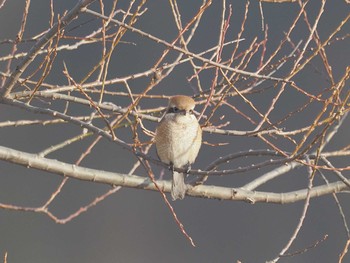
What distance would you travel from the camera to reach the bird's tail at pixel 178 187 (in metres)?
4.21

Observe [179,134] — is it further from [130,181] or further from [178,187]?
[130,181]

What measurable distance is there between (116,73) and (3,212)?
2541 mm

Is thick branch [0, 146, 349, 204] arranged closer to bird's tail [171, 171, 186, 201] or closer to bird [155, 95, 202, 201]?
bird's tail [171, 171, 186, 201]

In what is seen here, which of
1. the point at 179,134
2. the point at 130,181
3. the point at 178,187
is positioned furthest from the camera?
the point at 179,134

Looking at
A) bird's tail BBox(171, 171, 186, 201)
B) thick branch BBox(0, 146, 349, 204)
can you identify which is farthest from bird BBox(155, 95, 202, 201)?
thick branch BBox(0, 146, 349, 204)

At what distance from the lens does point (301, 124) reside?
34.8 feet

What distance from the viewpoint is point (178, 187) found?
4297mm

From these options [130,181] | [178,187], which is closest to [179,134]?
[178,187]

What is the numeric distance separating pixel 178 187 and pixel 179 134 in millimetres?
460

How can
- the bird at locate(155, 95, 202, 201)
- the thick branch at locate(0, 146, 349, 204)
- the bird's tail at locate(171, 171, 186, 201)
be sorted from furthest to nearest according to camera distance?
1. the bird at locate(155, 95, 202, 201)
2. the bird's tail at locate(171, 171, 186, 201)
3. the thick branch at locate(0, 146, 349, 204)

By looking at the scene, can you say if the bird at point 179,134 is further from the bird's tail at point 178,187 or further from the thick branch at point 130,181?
the thick branch at point 130,181

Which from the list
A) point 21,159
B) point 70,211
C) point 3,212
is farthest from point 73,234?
point 21,159

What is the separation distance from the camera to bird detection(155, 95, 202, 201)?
14.9 feet

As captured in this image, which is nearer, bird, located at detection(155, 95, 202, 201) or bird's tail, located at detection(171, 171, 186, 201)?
bird's tail, located at detection(171, 171, 186, 201)
